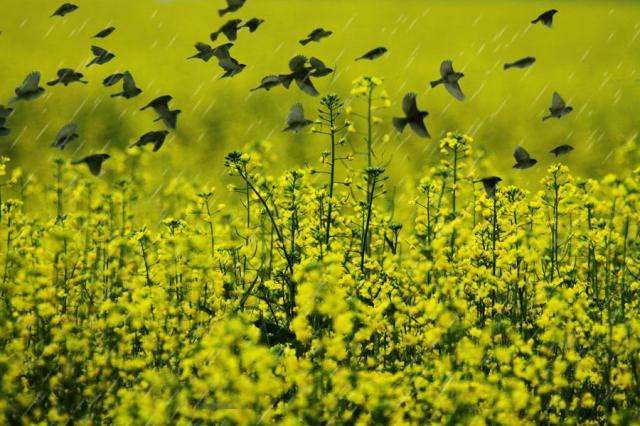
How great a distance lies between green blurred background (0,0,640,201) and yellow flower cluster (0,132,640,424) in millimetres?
8628

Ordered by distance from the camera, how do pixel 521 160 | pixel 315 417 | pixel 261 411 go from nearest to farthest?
pixel 315 417, pixel 261 411, pixel 521 160

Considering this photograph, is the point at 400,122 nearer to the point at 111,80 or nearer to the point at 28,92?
the point at 111,80

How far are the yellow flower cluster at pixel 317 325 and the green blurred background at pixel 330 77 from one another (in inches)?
340

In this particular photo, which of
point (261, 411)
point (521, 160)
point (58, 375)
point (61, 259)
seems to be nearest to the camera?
point (261, 411)

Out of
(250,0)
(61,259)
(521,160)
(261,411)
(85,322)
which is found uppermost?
(250,0)

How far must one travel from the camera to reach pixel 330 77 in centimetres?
2019

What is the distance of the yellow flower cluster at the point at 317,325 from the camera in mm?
3615

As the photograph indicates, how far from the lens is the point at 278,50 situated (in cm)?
2139

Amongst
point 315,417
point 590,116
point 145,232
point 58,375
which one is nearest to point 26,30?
point 590,116

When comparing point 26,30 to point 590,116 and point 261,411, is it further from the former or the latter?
point 261,411

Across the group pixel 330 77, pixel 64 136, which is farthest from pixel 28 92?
pixel 330 77

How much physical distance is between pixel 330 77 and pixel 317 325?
53.0 feet

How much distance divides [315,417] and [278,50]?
19012 mm

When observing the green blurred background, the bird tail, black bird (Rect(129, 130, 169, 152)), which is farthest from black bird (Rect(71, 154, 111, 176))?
the green blurred background
